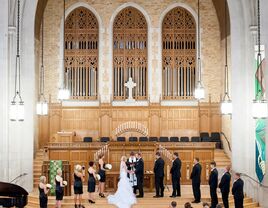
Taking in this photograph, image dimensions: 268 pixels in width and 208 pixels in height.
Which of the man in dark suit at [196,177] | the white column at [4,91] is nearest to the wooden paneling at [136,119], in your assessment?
the man in dark suit at [196,177]

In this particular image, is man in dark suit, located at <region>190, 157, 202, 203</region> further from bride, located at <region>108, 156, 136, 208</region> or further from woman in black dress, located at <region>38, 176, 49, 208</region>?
woman in black dress, located at <region>38, 176, 49, 208</region>

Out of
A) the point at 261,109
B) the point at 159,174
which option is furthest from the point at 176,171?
the point at 261,109

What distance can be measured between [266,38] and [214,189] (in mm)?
5129

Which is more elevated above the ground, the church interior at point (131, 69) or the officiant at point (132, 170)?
the church interior at point (131, 69)

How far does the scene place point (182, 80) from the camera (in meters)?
29.3

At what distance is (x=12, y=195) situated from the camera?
44.8 feet

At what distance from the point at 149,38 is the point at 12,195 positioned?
16.9m

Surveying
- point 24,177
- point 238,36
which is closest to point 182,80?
point 238,36

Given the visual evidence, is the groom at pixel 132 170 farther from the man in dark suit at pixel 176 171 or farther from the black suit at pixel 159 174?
the man in dark suit at pixel 176 171

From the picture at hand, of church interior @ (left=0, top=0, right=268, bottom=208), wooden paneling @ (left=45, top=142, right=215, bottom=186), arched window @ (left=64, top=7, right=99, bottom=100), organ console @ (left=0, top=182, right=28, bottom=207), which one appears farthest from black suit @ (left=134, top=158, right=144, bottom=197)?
arched window @ (left=64, top=7, right=99, bottom=100)

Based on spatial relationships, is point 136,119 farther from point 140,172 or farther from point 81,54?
point 140,172

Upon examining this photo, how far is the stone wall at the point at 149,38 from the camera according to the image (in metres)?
29.1

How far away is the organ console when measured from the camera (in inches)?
530

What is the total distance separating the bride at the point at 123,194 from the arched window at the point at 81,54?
32.0 ft
